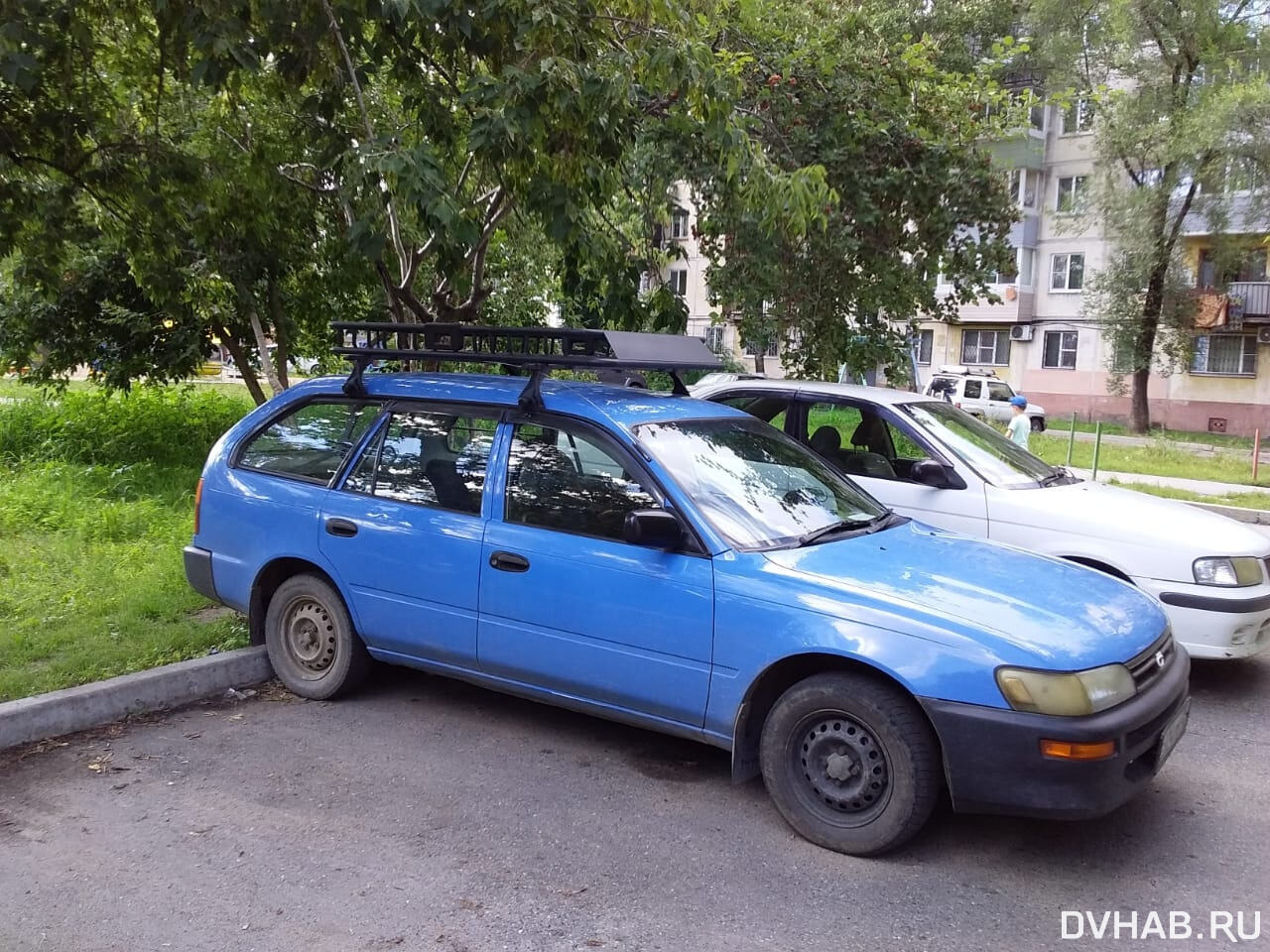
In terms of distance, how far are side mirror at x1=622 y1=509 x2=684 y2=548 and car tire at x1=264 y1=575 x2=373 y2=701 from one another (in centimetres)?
187

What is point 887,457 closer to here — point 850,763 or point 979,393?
point 850,763

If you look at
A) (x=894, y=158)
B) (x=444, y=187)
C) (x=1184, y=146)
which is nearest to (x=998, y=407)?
(x=1184, y=146)

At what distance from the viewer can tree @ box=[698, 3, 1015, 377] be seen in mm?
9867

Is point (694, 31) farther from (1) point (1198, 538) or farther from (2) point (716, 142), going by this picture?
(1) point (1198, 538)

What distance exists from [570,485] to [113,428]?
33.6ft

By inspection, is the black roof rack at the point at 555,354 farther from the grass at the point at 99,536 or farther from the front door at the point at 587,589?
the grass at the point at 99,536

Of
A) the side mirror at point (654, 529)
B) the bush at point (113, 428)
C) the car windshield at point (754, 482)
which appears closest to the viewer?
the side mirror at point (654, 529)

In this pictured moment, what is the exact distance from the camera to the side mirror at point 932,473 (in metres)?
6.30

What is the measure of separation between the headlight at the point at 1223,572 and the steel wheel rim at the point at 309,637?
4595 millimetres

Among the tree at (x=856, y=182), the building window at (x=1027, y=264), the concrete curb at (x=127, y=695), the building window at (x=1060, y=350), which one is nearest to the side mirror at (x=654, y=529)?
the concrete curb at (x=127, y=695)

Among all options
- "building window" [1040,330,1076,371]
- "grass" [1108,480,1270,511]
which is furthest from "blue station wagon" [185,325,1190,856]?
"building window" [1040,330,1076,371]

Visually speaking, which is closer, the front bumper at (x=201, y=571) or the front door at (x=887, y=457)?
the front bumper at (x=201, y=571)

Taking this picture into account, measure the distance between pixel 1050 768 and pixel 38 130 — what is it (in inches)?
293

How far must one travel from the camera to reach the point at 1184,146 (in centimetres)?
2488
